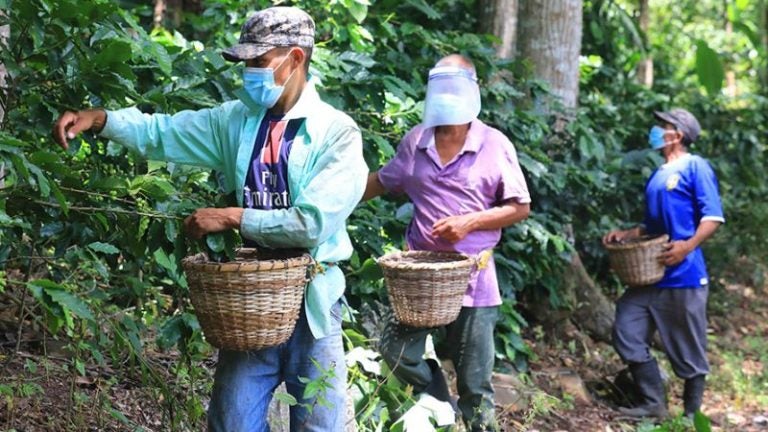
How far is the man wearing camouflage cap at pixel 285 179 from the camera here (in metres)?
3.09

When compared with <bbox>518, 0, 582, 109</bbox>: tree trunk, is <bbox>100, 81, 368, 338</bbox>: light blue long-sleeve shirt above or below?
below

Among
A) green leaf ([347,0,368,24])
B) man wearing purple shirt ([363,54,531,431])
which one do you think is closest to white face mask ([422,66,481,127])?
man wearing purple shirt ([363,54,531,431])

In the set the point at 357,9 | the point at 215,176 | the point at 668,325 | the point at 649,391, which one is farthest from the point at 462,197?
the point at 649,391

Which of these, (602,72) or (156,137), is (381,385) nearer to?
(156,137)

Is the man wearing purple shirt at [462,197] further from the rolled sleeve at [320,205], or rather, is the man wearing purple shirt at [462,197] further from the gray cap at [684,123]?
the gray cap at [684,123]

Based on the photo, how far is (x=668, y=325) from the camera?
655 centimetres

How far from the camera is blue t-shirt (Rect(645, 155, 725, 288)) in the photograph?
20.8 feet

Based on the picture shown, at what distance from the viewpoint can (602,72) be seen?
9281 millimetres

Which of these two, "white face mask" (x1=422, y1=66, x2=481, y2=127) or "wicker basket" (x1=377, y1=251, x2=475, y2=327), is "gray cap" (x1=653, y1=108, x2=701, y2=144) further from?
"wicker basket" (x1=377, y1=251, x2=475, y2=327)

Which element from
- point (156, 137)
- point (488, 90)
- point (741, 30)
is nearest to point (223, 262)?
point (156, 137)

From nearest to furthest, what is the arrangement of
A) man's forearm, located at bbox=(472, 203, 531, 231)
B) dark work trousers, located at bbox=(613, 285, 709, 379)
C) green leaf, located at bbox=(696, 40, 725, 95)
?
green leaf, located at bbox=(696, 40, 725, 95), man's forearm, located at bbox=(472, 203, 531, 231), dark work trousers, located at bbox=(613, 285, 709, 379)

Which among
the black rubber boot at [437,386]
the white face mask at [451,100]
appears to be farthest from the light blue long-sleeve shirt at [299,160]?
the black rubber boot at [437,386]

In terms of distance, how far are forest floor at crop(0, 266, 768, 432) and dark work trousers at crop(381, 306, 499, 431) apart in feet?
0.85

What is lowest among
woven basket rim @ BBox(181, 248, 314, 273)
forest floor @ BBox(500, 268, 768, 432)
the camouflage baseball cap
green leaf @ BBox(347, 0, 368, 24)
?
forest floor @ BBox(500, 268, 768, 432)
